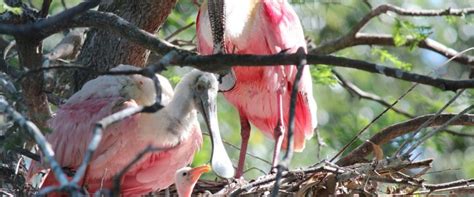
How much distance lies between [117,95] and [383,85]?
9081 mm

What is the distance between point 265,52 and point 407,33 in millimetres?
1150

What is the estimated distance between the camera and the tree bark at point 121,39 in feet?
22.5

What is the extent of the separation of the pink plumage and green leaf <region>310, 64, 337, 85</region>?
5.81ft

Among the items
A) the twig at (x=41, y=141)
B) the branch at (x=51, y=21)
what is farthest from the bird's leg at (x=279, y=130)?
the twig at (x=41, y=141)

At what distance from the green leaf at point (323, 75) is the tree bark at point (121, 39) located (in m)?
1.83

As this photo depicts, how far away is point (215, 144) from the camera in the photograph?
6281mm

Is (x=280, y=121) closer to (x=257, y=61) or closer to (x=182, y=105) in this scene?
(x=182, y=105)

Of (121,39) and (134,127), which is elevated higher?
(121,39)

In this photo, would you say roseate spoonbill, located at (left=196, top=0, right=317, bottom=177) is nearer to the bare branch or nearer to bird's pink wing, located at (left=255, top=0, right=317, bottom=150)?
bird's pink wing, located at (left=255, top=0, right=317, bottom=150)

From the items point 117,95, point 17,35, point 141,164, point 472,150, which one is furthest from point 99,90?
point 472,150

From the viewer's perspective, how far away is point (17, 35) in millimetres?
4465

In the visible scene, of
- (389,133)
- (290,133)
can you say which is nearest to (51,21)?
(290,133)

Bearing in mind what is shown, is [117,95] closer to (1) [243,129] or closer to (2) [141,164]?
(2) [141,164]

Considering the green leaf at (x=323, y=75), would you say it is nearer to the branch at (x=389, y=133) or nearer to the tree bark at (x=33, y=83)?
the branch at (x=389, y=133)
